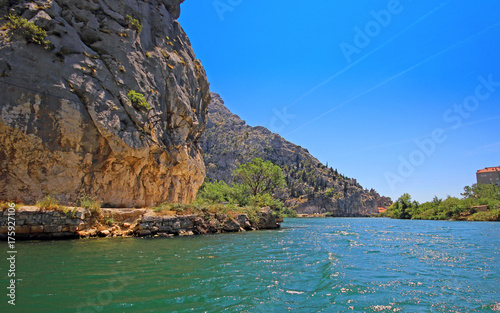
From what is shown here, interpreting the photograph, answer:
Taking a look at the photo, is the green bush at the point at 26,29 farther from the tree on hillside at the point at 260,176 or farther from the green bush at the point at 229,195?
the tree on hillside at the point at 260,176

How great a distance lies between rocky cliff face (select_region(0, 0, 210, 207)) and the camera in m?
19.6

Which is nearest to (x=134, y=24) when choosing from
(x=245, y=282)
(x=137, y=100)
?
(x=137, y=100)

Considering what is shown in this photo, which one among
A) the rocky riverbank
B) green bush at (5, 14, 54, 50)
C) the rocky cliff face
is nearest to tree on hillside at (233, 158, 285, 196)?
the rocky cliff face

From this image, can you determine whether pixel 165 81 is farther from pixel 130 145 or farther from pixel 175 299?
pixel 175 299

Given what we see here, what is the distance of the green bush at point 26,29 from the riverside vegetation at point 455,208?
268 ft

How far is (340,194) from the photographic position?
183000 millimetres

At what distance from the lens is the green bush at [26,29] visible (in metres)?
20.8

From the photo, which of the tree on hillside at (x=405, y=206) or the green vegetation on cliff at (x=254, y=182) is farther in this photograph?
the tree on hillside at (x=405, y=206)

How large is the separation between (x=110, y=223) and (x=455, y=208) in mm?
81113

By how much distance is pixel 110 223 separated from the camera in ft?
67.2

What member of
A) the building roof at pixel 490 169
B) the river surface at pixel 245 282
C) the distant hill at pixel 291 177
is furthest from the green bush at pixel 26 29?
the building roof at pixel 490 169

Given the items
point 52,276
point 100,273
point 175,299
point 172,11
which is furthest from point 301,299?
point 172,11

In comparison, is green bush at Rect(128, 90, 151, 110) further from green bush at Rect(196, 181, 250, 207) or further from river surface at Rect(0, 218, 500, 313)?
green bush at Rect(196, 181, 250, 207)

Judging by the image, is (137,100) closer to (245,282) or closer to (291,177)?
(245,282)
